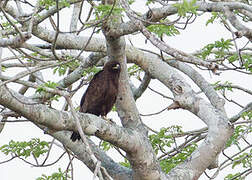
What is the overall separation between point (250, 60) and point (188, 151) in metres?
1.54

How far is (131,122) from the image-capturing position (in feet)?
19.2

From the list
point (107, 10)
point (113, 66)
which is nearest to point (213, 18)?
point (113, 66)

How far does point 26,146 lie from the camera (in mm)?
5828

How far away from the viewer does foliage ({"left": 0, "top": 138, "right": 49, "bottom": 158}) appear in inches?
228

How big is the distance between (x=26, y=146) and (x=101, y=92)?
1174 millimetres

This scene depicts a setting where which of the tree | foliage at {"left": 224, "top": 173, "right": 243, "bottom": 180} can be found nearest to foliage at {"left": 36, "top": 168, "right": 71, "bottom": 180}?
the tree

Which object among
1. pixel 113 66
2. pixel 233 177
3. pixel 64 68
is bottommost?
pixel 233 177

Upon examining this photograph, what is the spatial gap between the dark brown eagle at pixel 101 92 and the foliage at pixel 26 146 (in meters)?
0.76

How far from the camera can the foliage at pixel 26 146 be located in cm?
580

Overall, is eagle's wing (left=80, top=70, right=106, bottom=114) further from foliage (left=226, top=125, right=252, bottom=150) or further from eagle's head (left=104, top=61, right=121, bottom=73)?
foliage (left=226, top=125, right=252, bottom=150)

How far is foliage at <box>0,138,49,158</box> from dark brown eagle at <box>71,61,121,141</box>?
2.50 feet

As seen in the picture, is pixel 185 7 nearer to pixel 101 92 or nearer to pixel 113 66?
pixel 113 66

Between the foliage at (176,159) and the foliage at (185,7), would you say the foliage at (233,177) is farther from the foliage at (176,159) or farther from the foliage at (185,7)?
the foliage at (185,7)

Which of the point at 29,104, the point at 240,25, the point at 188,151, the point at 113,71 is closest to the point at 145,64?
the point at 113,71
